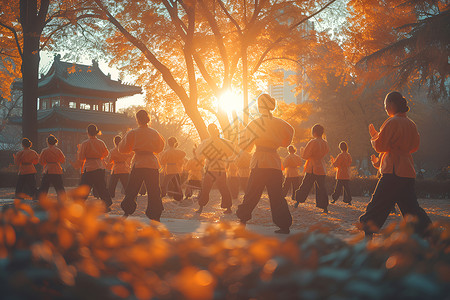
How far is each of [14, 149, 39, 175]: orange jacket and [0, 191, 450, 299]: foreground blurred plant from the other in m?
10.8

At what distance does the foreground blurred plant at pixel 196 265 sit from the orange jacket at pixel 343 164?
1106 centimetres

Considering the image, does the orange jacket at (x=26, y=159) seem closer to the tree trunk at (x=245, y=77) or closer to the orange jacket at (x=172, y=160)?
the orange jacket at (x=172, y=160)

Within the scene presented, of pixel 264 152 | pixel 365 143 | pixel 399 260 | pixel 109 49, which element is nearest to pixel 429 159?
pixel 365 143

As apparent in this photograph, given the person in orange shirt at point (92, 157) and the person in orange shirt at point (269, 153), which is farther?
the person in orange shirt at point (92, 157)

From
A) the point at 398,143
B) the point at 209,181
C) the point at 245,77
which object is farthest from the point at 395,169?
the point at 245,77

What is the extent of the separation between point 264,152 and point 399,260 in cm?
475

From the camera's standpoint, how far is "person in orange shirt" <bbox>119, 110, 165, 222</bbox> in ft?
22.2

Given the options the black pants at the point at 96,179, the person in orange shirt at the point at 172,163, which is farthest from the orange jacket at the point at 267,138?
the person in orange shirt at the point at 172,163

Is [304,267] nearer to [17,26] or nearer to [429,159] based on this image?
[17,26]

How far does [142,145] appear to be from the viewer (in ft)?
22.2

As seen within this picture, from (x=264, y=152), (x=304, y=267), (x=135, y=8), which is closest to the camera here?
(x=304, y=267)

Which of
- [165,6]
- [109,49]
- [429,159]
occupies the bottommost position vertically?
[429,159]

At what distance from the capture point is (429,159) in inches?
1703

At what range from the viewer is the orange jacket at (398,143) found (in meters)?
4.86
